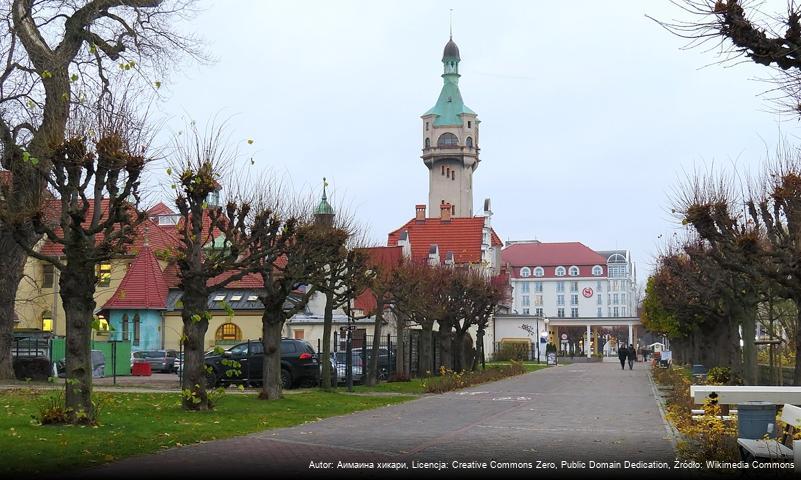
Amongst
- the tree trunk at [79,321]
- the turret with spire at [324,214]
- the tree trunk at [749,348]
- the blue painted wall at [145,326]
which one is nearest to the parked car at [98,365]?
the turret with spire at [324,214]

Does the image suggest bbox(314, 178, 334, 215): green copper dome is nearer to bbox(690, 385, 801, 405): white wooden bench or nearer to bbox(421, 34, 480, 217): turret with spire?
bbox(690, 385, 801, 405): white wooden bench

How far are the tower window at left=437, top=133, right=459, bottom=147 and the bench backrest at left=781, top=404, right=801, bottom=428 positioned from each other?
10846cm

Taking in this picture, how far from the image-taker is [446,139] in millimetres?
121062

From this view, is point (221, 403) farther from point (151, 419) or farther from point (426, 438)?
point (426, 438)

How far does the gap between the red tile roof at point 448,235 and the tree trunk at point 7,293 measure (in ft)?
197

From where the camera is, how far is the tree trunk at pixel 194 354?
21734mm

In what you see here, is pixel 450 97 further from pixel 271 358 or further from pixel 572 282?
pixel 271 358

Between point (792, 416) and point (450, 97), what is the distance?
11329cm

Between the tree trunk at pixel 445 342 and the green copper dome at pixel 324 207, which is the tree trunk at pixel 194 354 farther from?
the tree trunk at pixel 445 342

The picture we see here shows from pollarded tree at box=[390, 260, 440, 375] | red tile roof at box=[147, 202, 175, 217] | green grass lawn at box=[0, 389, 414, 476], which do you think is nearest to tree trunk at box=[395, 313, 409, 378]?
pollarded tree at box=[390, 260, 440, 375]

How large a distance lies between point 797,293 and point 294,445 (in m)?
11.4

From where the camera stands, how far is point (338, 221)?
119ft

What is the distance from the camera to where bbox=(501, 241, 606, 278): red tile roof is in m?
163

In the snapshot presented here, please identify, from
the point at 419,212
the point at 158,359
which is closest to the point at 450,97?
the point at 419,212
